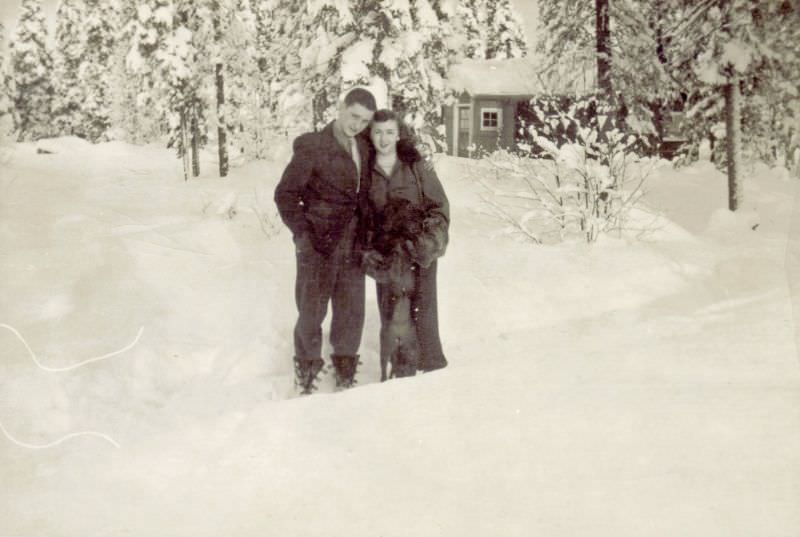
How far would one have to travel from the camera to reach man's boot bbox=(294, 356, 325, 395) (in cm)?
516

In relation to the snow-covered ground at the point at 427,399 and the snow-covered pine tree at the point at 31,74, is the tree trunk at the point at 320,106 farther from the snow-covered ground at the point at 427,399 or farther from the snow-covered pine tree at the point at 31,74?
the snow-covered pine tree at the point at 31,74

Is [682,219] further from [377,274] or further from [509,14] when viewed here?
[509,14]

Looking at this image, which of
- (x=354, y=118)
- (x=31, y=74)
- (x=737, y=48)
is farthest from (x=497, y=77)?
(x=31, y=74)

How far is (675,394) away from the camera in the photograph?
3.39 meters

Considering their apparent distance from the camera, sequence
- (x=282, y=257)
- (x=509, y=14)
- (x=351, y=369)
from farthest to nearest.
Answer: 1. (x=509, y=14)
2. (x=282, y=257)
3. (x=351, y=369)

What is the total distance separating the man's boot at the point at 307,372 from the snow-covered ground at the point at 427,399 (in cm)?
31

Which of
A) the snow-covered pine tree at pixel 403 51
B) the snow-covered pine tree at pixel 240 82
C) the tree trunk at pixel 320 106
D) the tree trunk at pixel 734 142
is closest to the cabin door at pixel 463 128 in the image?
the snow-covered pine tree at pixel 240 82

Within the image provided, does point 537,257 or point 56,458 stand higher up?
point 537,257

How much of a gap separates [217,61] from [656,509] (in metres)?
25.0

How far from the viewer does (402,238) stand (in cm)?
487

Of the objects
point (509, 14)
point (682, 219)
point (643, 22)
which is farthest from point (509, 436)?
point (509, 14)

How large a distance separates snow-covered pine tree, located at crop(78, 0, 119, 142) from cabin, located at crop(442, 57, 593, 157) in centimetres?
2678

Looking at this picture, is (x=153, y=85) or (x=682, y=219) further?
(x=153, y=85)

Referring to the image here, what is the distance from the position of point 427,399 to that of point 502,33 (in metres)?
48.1
